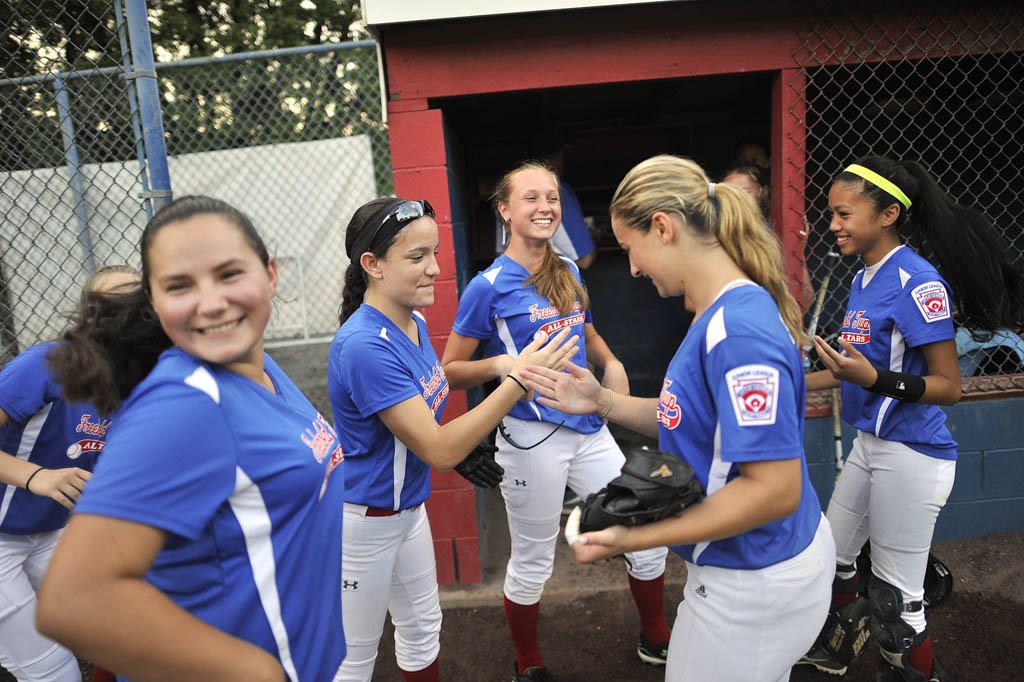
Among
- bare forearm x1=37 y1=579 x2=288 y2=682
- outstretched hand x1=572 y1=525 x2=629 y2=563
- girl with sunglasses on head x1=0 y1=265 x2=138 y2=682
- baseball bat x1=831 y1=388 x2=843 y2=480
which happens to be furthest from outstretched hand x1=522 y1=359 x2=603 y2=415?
baseball bat x1=831 y1=388 x2=843 y2=480

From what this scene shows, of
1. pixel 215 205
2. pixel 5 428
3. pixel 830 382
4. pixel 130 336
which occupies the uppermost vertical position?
pixel 215 205

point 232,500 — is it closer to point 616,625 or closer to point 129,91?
point 129,91

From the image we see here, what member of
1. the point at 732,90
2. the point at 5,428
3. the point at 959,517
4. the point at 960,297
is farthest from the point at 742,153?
the point at 5,428

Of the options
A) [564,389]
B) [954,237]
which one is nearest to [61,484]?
[564,389]

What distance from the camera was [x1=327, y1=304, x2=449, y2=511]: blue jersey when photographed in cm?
195

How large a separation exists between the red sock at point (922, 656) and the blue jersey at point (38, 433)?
315 cm

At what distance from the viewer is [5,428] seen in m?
2.16

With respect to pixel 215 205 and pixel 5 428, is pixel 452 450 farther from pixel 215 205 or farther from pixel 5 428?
pixel 5 428

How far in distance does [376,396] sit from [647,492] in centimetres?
94

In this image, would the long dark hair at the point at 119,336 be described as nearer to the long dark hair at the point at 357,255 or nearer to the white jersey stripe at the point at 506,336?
the long dark hair at the point at 357,255

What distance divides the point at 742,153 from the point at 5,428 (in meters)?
4.48

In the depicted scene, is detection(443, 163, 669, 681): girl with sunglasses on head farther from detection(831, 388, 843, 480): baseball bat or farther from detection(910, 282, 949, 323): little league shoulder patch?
detection(831, 388, 843, 480): baseball bat

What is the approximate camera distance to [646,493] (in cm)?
137

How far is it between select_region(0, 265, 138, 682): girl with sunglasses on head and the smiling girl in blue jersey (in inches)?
66.6
